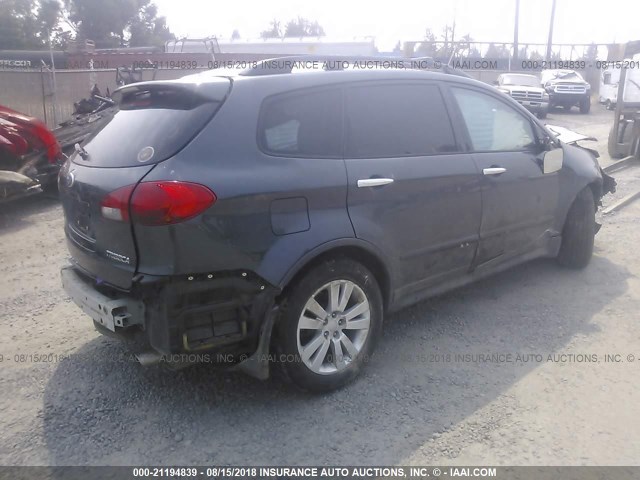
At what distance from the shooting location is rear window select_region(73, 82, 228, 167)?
2.96 metres

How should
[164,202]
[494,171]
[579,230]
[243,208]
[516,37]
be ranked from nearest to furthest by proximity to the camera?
[164,202] → [243,208] → [494,171] → [579,230] → [516,37]

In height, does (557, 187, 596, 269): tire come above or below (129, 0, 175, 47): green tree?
below

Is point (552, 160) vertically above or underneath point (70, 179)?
underneath

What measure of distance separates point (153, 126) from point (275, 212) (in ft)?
2.59

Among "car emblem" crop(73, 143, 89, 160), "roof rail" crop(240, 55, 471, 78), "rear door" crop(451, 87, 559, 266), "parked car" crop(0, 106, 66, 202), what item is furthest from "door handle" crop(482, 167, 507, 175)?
"parked car" crop(0, 106, 66, 202)

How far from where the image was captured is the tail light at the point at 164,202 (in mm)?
2773

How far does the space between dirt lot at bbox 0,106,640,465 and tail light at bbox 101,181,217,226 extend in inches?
44.7

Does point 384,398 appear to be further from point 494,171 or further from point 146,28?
point 146,28

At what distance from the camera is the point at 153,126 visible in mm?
3102

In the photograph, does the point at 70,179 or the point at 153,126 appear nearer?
the point at 153,126

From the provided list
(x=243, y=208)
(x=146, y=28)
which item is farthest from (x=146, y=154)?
(x=146, y=28)

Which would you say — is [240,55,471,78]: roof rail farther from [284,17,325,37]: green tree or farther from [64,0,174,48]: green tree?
[284,17,325,37]: green tree

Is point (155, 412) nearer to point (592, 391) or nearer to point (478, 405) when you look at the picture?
point (478, 405)

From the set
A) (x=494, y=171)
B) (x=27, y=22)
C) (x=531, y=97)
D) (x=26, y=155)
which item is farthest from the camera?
(x=27, y=22)
